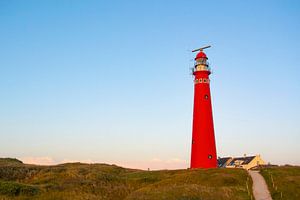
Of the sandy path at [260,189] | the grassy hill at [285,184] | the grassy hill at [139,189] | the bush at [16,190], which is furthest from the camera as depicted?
the bush at [16,190]

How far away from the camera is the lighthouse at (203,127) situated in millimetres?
44406

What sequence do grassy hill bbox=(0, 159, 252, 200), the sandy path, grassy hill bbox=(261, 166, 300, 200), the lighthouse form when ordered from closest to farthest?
grassy hill bbox=(0, 159, 252, 200) < the sandy path < grassy hill bbox=(261, 166, 300, 200) < the lighthouse

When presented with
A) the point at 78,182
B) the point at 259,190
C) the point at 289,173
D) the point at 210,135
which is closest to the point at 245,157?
the point at 210,135

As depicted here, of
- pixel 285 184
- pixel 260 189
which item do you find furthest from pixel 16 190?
pixel 285 184

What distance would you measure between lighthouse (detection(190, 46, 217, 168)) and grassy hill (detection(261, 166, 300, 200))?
8.19 metres

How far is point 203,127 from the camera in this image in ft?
147

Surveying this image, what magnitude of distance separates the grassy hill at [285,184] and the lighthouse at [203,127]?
8191 millimetres

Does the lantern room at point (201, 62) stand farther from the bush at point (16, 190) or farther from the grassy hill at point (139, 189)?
the bush at point (16, 190)

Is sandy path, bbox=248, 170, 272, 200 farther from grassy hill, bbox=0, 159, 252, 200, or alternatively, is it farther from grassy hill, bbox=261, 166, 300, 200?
grassy hill, bbox=0, 159, 252, 200

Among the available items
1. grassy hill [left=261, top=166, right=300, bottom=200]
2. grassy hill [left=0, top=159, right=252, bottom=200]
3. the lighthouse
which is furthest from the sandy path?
the lighthouse

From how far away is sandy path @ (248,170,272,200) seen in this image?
86.4ft

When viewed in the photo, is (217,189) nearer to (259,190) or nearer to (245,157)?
(259,190)

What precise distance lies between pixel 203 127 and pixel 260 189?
16.0m

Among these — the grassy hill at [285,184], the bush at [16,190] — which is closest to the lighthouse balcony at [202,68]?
the grassy hill at [285,184]
